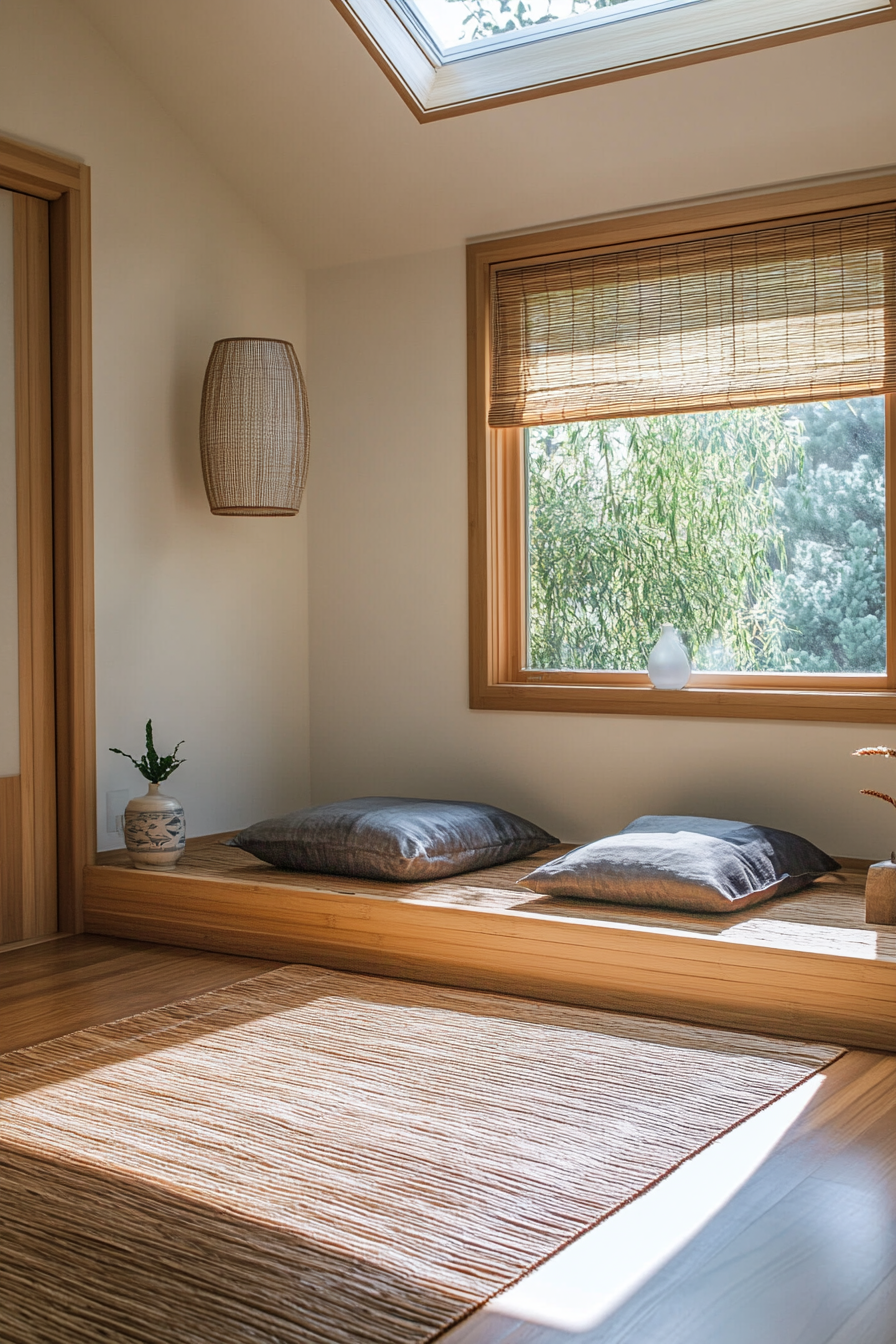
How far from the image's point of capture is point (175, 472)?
4148 millimetres

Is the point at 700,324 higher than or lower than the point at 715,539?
higher

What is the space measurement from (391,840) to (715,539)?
1.41 meters

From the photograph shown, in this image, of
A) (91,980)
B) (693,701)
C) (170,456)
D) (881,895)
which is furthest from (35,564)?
(881,895)

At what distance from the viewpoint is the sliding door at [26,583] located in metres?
3.66

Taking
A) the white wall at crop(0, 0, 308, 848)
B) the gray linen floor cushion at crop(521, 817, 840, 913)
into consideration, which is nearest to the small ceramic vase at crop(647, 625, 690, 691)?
the gray linen floor cushion at crop(521, 817, 840, 913)

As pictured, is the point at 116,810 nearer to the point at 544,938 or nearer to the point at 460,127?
the point at 544,938

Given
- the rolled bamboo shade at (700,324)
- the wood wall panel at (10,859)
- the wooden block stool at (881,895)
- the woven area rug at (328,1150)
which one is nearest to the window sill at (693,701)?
the wooden block stool at (881,895)

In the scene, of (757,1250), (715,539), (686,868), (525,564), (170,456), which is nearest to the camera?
(757,1250)

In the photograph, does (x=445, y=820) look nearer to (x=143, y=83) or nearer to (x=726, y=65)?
(x=726, y=65)

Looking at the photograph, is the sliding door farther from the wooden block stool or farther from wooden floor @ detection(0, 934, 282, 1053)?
the wooden block stool

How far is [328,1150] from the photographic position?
84.0 inches

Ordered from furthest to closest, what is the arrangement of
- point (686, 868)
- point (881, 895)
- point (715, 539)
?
point (715, 539) → point (686, 868) → point (881, 895)

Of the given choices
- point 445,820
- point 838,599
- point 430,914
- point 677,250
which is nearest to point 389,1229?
point 430,914

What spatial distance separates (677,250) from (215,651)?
77.5 inches
